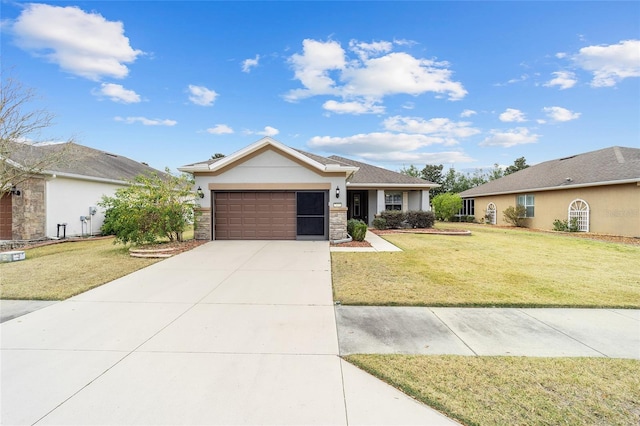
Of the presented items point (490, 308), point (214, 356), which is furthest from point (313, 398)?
point (490, 308)

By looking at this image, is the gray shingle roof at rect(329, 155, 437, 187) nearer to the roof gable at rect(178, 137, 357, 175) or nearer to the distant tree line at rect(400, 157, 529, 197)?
the roof gable at rect(178, 137, 357, 175)

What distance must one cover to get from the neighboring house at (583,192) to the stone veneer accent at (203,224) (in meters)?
21.0

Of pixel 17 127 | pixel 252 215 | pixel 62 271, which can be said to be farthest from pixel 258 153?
pixel 17 127

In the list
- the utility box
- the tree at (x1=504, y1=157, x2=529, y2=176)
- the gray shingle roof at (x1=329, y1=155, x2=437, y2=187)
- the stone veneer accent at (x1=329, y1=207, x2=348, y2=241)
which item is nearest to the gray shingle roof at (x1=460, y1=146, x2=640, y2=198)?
the gray shingle roof at (x1=329, y1=155, x2=437, y2=187)

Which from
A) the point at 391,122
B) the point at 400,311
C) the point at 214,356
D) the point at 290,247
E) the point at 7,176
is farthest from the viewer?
the point at 391,122

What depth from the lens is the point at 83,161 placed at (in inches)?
665

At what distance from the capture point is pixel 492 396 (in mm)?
2824

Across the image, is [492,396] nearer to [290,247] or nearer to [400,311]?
[400,311]

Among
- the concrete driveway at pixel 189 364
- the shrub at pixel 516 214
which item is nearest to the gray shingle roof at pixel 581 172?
the shrub at pixel 516 214

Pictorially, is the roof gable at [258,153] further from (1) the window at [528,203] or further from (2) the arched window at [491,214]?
(2) the arched window at [491,214]

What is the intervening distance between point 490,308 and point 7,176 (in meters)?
15.4

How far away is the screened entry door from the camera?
45.2 feet

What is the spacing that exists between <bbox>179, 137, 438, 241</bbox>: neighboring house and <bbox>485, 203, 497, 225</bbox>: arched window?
18.4m

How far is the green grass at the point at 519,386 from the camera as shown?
2.58 metres
